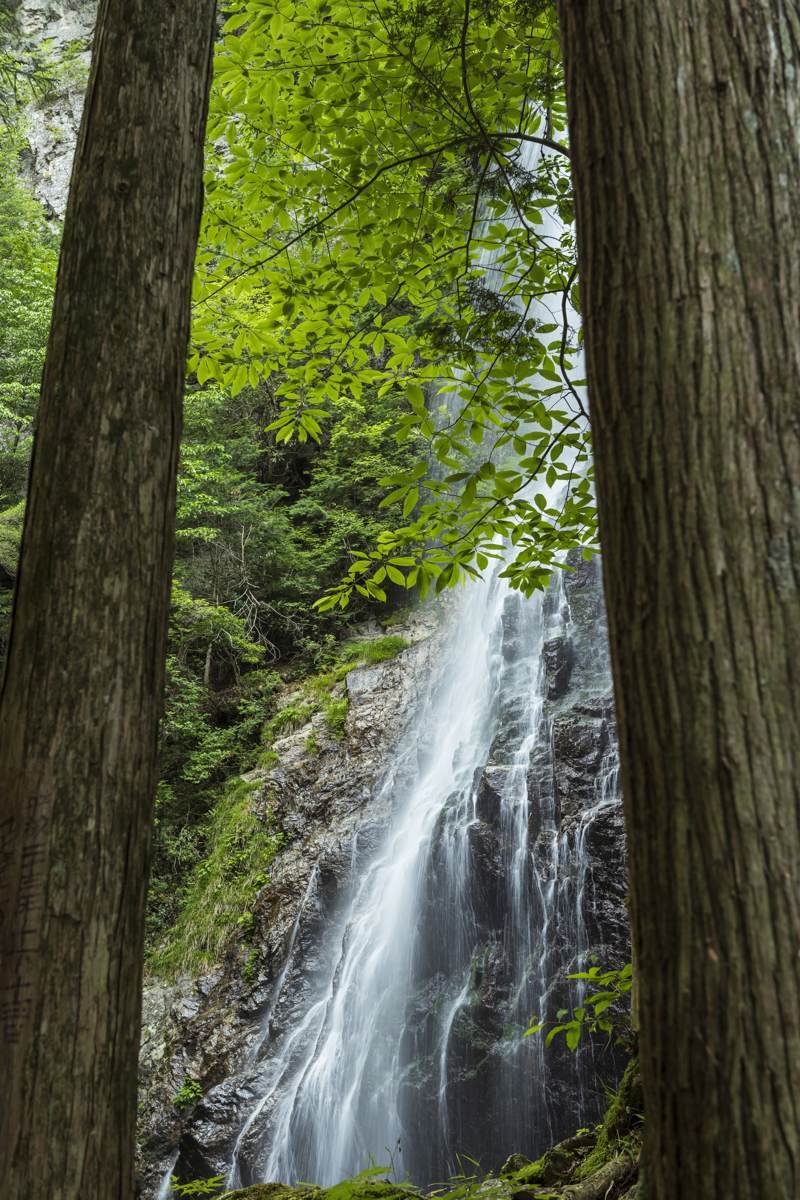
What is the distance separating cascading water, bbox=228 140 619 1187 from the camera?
750cm

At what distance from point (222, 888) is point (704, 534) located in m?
10.4

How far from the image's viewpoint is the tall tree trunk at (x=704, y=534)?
3.70ft

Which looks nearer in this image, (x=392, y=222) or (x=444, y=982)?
(x=392, y=222)

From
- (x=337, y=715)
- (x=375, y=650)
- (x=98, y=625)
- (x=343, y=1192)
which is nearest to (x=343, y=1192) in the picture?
(x=343, y=1192)

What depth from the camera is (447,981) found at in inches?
336

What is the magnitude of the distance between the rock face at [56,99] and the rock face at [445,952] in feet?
64.3

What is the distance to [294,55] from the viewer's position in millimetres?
3713

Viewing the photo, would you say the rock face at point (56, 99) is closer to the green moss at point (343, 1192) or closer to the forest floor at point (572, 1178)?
the green moss at point (343, 1192)

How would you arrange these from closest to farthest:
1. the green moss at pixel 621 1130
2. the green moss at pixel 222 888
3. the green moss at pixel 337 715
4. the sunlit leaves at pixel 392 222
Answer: the green moss at pixel 621 1130 → the sunlit leaves at pixel 392 222 → the green moss at pixel 222 888 → the green moss at pixel 337 715

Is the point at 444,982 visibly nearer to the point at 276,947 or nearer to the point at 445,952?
the point at 445,952

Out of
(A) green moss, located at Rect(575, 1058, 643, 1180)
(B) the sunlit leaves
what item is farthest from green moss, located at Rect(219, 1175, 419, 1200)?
(B) the sunlit leaves

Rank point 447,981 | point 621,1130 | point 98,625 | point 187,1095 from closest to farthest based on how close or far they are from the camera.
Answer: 1. point 98,625
2. point 621,1130
3. point 447,981
4. point 187,1095

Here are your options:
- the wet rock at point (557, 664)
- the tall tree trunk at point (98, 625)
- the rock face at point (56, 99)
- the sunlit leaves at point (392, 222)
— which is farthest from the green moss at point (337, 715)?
the rock face at point (56, 99)

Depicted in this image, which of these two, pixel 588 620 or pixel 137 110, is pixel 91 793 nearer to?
pixel 137 110
